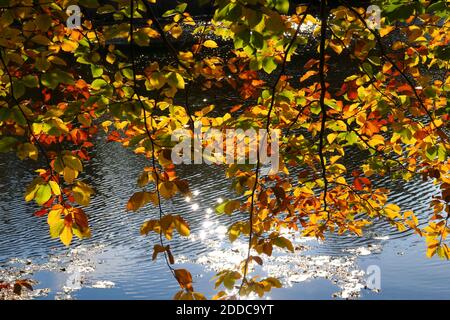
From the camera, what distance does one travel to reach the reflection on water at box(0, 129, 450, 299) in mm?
11031

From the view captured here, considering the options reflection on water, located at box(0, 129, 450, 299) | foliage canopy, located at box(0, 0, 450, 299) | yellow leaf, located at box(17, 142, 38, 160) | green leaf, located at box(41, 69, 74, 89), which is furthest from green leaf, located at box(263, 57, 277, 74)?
reflection on water, located at box(0, 129, 450, 299)

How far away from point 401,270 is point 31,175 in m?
13.1

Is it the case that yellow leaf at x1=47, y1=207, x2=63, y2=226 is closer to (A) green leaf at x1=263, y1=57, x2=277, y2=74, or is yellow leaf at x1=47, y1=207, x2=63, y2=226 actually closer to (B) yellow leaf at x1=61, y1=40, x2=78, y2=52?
(B) yellow leaf at x1=61, y1=40, x2=78, y2=52

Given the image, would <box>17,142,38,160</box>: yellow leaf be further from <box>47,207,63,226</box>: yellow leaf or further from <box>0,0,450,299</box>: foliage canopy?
<box>47,207,63,226</box>: yellow leaf

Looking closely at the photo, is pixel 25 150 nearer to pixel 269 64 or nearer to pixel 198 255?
pixel 269 64

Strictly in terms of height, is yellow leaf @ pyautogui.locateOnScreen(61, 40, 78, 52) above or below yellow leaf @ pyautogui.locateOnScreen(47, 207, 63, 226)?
above

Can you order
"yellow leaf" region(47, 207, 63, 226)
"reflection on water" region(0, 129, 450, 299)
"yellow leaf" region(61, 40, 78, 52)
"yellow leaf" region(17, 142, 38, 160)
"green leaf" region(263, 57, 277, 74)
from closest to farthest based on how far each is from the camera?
"yellow leaf" region(47, 207, 63, 226)
"yellow leaf" region(17, 142, 38, 160)
"green leaf" region(263, 57, 277, 74)
"yellow leaf" region(61, 40, 78, 52)
"reflection on water" region(0, 129, 450, 299)

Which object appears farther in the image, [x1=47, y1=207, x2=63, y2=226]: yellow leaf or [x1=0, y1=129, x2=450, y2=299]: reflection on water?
[x1=0, y1=129, x2=450, y2=299]: reflection on water

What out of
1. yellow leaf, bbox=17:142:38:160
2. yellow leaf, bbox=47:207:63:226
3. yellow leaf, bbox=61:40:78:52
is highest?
yellow leaf, bbox=61:40:78:52

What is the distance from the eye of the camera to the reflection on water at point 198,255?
11031mm

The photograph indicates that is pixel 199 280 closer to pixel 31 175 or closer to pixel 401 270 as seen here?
pixel 401 270

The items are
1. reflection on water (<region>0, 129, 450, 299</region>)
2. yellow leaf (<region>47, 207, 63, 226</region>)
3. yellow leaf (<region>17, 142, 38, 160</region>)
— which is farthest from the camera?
reflection on water (<region>0, 129, 450, 299</region>)

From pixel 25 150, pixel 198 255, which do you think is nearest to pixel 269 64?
pixel 25 150
